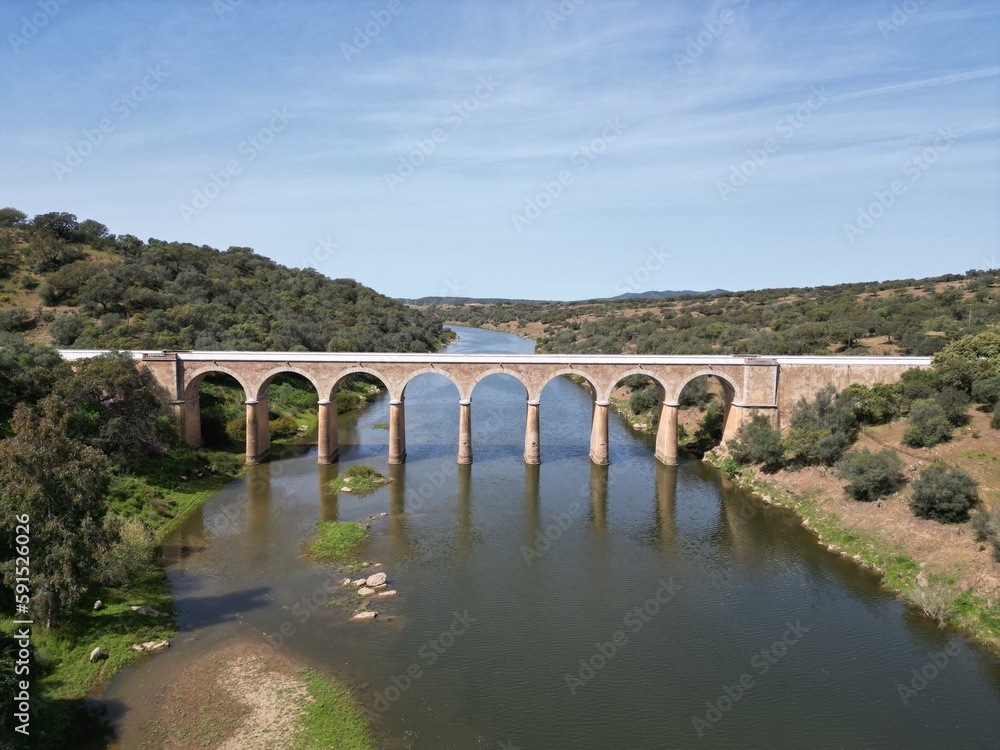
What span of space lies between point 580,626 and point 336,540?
11520mm

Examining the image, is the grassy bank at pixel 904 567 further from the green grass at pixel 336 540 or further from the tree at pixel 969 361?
the green grass at pixel 336 540

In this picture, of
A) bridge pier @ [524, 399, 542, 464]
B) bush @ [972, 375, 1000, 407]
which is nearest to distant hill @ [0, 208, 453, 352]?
bridge pier @ [524, 399, 542, 464]

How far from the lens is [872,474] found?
94.2 ft

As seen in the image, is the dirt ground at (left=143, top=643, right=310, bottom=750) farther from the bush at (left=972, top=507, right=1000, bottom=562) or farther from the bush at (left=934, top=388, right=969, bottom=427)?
the bush at (left=934, top=388, right=969, bottom=427)

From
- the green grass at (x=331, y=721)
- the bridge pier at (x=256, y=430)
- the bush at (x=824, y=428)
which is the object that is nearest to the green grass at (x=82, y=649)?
the green grass at (x=331, y=721)

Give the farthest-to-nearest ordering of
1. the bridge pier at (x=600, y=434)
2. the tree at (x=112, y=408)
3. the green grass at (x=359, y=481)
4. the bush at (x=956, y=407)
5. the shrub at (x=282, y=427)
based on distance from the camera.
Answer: the shrub at (x=282, y=427), the bridge pier at (x=600, y=434), the green grass at (x=359, y=481), the bush at (x=956, y=407), the tree at (x=112, y=408)

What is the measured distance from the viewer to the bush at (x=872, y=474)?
94.5ft

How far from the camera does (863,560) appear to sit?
26.0m

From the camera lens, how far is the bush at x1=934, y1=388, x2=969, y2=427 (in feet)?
106

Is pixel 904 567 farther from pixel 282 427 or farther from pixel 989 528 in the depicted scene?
pixel 282 427

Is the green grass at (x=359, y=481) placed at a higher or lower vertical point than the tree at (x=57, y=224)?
lower

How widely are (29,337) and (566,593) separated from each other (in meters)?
45.8

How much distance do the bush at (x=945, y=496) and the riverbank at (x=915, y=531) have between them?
1.33 ft

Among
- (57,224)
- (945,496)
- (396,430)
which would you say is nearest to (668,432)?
(945,496)
